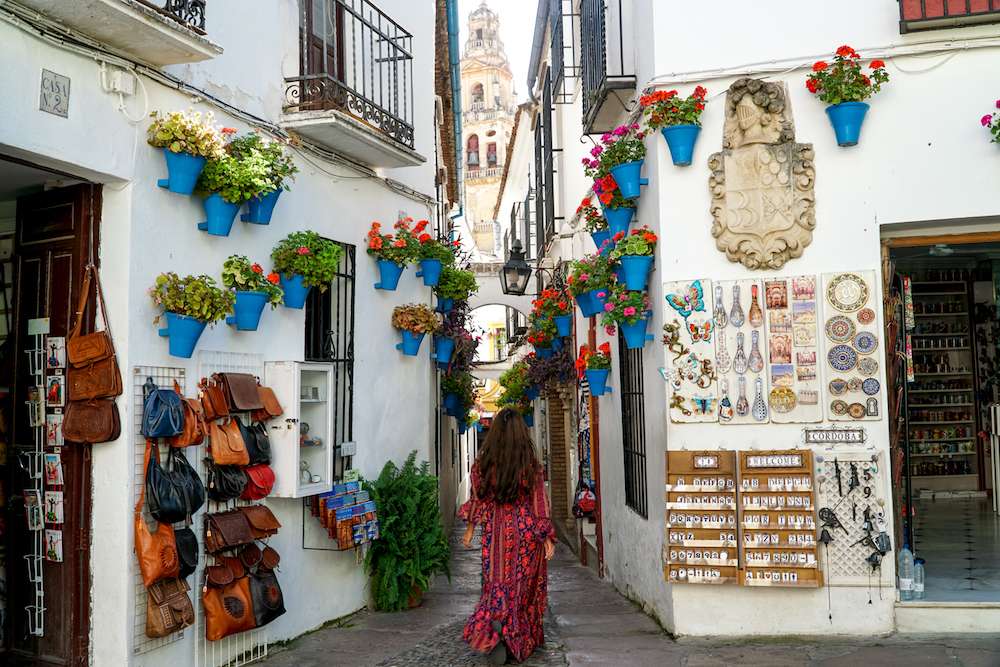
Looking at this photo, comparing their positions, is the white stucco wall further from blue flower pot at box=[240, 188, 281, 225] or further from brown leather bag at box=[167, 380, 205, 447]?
brown leather bag at box=[167, 380, 205, 447]

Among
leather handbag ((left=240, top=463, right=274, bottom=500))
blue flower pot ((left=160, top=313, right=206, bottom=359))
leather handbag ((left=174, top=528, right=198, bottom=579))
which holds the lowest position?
leather handbag ((left=174, top=528, right=198, bottom=579))

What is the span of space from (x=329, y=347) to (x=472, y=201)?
53219mm

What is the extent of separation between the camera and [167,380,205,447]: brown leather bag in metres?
5.91

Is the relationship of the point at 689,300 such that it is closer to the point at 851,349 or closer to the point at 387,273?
the point at 851,349

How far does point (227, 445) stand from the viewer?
632 cm

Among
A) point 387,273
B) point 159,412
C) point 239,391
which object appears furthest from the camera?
point 387,273

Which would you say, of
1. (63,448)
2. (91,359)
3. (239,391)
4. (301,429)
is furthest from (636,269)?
(63,448)

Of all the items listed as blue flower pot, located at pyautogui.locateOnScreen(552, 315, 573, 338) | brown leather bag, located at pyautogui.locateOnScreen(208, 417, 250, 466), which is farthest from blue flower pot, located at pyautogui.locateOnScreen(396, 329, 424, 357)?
blue flower pot, located at pyautogui.locateOnScreen(552, 315, 573, 338)

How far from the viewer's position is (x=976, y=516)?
10445 millimetres

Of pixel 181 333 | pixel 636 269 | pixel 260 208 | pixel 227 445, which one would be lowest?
pixel 227 445

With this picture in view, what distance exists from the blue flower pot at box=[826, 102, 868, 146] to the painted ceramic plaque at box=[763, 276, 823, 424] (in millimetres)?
1038

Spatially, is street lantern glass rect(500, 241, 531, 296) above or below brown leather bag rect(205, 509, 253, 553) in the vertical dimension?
above

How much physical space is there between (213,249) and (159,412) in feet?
4.55

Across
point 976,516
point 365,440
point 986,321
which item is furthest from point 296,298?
point 986,321
